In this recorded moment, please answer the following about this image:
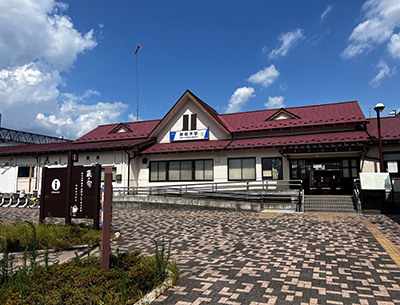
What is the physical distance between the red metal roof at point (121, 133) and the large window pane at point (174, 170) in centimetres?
429

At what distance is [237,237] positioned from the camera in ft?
29.0

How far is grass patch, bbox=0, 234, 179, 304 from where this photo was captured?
3.87 m

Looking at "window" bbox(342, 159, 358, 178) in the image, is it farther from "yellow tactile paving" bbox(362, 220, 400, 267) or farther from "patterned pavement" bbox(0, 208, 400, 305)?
"yellow tactile paving" bbox(362, 220, 400, 267)

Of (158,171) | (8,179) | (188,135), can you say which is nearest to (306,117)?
(188,135)

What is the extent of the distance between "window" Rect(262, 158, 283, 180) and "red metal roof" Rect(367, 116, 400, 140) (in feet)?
20.1

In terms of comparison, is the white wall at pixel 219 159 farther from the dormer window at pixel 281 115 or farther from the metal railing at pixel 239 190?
the dormer window at pixel 281 115

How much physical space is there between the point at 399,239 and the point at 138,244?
7.90 meters

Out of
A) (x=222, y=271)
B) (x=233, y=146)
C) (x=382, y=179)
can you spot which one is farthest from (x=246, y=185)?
(x=222, y=271)

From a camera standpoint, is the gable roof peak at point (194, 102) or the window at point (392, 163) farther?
the gable roof peak at point (194, 102)

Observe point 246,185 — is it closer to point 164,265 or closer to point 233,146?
point 233,146

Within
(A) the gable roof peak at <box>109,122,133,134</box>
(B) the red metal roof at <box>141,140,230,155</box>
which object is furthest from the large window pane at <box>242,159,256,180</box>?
(A) the gable roof peak at <box>109,122,133,134</box>

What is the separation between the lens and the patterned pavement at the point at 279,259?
14.2ft

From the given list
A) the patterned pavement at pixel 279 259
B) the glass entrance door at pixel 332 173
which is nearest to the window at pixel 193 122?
the glass entrance door at pixel 332 173

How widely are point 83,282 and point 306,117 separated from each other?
19.5 meters
